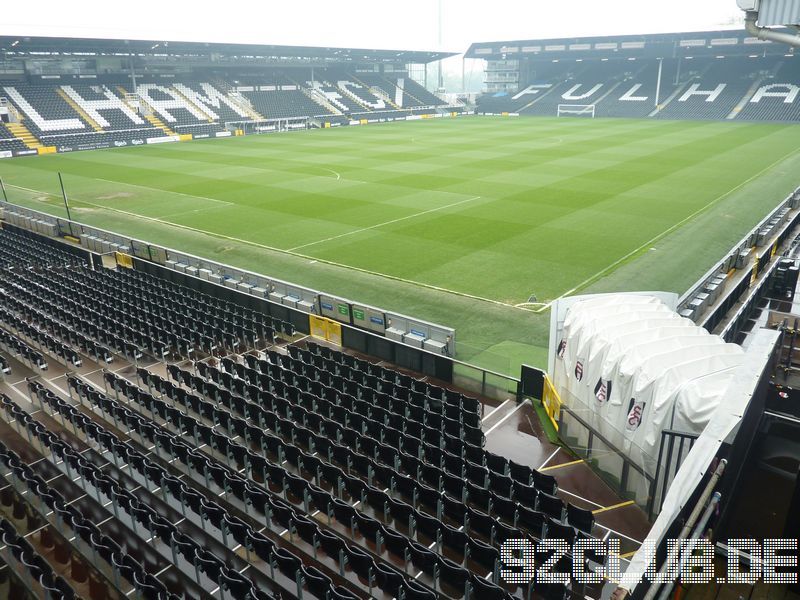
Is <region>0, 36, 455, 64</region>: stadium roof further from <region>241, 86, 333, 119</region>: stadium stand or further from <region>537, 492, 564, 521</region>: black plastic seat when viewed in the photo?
<region>537, 492, 564, 521</region>: black plastic seat

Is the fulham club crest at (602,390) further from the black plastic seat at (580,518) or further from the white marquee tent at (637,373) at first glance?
the black plastic seat at (580,518)

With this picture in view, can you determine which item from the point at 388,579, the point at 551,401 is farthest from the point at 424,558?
the point at 551,401

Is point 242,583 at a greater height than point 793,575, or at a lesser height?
lesser

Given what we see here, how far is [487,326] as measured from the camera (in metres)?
19.0

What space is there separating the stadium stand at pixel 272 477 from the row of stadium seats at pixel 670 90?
269 feet

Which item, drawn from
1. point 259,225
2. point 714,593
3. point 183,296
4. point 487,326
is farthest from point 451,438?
point 259,225

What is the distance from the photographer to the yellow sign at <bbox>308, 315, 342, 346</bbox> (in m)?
17.6

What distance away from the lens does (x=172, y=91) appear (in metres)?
80.6

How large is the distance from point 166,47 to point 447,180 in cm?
4892

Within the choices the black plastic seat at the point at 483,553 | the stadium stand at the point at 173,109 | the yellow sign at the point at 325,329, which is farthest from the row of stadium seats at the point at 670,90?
the black plastic seat at the point at 483,553

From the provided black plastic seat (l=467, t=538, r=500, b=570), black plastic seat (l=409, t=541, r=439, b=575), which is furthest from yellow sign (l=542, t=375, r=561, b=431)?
black plastic seat (l=409, t=541, r=439, b=575)

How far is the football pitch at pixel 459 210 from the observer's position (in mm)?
22219

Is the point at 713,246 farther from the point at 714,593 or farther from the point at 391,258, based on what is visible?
the point at 714,593

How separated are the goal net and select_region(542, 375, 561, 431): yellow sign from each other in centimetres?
8567
